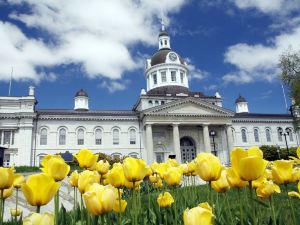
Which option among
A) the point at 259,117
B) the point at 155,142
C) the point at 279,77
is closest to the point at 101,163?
the point at 279,77

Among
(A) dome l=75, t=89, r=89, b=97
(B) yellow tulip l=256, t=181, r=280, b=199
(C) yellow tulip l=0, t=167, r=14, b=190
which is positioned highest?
(A) dome l=75, t=89, r=89, b=97

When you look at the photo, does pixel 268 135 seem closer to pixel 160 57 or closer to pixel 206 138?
pixel 206 138

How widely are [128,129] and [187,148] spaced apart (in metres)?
10.5

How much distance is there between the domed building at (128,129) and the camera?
4166 cm

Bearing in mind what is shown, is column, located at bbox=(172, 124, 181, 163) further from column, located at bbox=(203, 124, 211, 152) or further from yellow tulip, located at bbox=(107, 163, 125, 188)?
yellow tulip, located at bbox=(107, 163, 125, 188)

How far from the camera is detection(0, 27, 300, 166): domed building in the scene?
4166 cm

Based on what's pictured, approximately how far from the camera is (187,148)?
4794 centimetres

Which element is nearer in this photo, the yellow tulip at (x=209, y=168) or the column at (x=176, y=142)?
the yellow tulip at (x=209, y=168)

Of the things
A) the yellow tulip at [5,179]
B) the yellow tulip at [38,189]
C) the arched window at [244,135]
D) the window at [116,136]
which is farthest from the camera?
the arched window at [244,135]

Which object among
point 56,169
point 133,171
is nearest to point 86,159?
point 56,169

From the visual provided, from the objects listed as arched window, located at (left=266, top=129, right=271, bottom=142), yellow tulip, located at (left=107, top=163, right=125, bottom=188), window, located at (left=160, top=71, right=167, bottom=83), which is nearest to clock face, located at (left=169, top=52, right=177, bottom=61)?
window, located at (left=160, top=71, right=167, bottom=83)

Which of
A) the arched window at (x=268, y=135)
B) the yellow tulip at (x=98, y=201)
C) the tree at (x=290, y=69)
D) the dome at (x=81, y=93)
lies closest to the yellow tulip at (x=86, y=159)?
the yellow tulip at (x=98, y=201)

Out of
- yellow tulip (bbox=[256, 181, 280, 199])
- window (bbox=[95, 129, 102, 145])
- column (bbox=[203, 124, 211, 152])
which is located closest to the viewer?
yellow tulip (bbox=[256, 181, 280, 199])

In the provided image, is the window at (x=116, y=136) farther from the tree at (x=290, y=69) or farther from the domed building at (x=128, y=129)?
the tree at (x=290, y=69)
